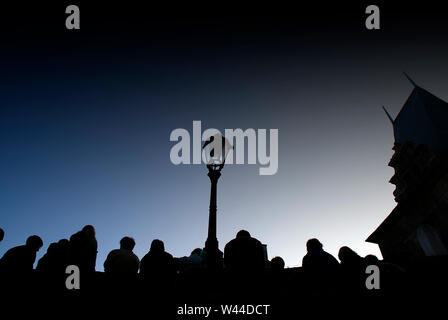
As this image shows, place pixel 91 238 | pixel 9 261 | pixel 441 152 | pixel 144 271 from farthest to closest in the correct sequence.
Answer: pixel 441 152 → pixel 91 238 → pixel 144 271 → pixel 9 261

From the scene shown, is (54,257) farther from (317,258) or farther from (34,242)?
(317,258)

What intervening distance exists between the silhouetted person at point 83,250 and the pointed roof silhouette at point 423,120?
21355 mm

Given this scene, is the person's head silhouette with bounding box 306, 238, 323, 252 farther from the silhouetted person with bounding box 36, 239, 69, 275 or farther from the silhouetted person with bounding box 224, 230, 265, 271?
the silhouetted person with bounding box 36, 239, 69, 275

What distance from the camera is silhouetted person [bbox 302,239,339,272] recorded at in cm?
444

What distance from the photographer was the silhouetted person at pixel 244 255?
3754 millimetres

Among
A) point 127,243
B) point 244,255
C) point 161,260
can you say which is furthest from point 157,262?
point 244,255

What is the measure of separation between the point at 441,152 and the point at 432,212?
15.7 ft

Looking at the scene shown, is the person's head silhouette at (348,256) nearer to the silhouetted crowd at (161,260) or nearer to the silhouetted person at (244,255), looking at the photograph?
the silhouetted crowd at (161,260)

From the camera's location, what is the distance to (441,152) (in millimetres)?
16672

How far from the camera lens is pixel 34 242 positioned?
15.8ft

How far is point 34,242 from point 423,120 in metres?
25.4

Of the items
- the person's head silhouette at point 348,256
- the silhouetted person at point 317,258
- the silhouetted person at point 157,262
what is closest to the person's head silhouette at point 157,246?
the silhouetted person at point 157,262
